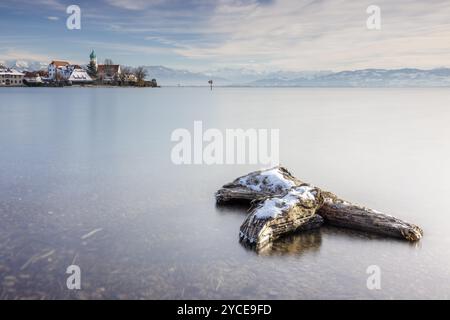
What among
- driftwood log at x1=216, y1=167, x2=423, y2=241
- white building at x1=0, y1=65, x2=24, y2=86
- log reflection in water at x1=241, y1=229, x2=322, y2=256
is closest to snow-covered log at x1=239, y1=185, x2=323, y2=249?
log reflection in water at x1=241, y1=229, x2=322, y2=256

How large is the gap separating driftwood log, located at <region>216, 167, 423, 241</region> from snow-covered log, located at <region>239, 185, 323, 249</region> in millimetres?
278

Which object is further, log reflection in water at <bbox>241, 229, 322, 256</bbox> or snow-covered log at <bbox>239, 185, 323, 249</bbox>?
snow-covered log at <bbox>239, 185, 323, 249</bbox>

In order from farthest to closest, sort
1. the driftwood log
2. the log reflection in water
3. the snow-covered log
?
the driftwood log, the snow-covered log, the log reflection in water

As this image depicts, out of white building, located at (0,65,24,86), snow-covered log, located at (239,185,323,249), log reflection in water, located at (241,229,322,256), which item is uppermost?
white building, located at (0,65,24,86)

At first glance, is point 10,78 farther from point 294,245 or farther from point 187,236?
point 294,245

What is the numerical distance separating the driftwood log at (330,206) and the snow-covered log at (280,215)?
278mm

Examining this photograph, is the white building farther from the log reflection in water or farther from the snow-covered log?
the log reflection in water

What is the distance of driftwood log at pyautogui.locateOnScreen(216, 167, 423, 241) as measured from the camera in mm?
10289

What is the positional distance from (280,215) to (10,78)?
216 metres

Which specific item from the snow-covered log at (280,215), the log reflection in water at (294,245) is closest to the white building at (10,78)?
the snow-covered log at (280,215)

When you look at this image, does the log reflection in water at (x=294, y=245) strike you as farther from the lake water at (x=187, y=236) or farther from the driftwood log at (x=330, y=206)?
the driftwood log at (x=330, y=206)

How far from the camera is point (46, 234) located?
9.86 m

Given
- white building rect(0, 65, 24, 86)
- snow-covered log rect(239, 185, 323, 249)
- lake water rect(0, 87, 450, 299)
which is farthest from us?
white building rect(0, 65, 24, 86)
